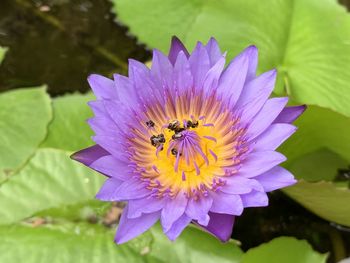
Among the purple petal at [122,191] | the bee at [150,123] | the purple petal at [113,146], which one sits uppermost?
the bee at [150,123]

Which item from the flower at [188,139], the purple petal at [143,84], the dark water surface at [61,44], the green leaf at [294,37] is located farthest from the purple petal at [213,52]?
the dark water surface at [61,44]

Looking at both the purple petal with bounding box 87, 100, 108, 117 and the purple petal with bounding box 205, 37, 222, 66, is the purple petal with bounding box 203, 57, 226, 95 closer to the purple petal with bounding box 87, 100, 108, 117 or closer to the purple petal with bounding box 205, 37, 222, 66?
the purple petal with bounding box 205, 37, 222, 66

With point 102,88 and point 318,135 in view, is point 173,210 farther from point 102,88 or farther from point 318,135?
point 318,135

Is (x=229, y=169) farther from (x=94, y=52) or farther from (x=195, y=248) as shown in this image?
(x=94, y=52)

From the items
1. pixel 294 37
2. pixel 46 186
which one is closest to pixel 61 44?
pixel 46 186

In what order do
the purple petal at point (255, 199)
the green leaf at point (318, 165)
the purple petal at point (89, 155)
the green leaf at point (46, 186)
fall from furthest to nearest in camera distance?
the green leaf at point (318, 165) < the green leaf at point (46, 186) < the purple petal at point (89, 155) < the purple petal at point (255, 199)

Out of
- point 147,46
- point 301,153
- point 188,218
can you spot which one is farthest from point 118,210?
point 147,46

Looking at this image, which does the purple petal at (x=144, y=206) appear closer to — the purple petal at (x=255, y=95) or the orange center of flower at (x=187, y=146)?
the orange center of flower at (x=187, y=146)
